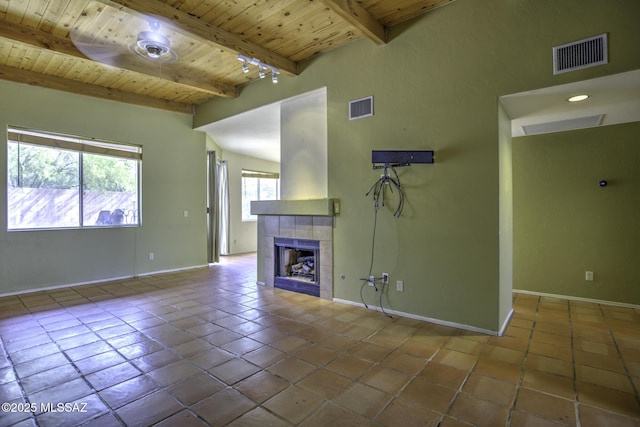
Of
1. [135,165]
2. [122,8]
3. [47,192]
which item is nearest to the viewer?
[122,8]

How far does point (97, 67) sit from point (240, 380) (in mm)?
4430

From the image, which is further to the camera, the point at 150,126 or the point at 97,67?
the point at 150,126

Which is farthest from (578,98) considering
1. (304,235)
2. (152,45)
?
(152,45)

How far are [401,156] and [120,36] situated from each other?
3292 millimetres

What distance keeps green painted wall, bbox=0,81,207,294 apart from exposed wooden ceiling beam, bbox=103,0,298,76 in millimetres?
2774

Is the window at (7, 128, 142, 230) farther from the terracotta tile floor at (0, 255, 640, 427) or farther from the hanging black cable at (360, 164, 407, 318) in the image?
the hanging black cable at (360, 164, 407, 318)

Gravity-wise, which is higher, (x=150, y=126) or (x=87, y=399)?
(x=150, y=126)

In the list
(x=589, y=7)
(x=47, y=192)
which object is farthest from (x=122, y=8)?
(x=589, y=7)

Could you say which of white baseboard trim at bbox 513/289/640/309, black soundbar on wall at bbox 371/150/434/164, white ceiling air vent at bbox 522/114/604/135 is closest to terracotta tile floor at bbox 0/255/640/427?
white baseboard trim at bbox 513/289/640/309

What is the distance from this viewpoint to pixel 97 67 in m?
4.27

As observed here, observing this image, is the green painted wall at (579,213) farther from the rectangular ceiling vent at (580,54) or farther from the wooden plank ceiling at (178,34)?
the wooden plank ceiling at (178,34)

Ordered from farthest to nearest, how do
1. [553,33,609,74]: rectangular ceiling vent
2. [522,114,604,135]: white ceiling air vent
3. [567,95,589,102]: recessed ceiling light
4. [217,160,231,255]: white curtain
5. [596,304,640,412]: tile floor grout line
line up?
[217,160,231,255]: white curtain < [522,114,604,135]: white ceiling air vent < [567,95,589,102]: recessed ceiling light < [553,33,609,74]: rectangular ceiling vent < [596,304,640,412]: tile floor grout line

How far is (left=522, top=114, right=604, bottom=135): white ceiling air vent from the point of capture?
11.7 ft

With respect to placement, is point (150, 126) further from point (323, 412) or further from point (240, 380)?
point (323, 412)
